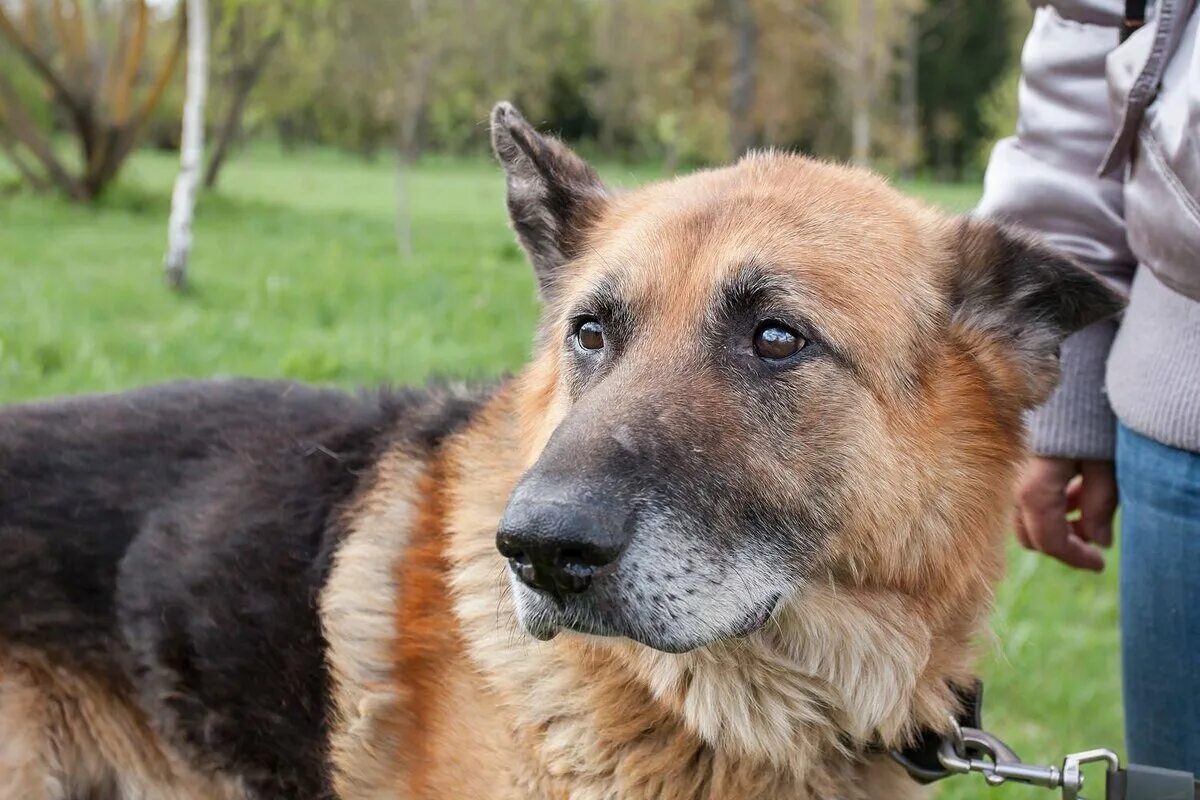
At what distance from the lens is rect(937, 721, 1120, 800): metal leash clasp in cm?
225

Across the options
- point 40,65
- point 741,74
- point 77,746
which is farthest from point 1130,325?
point 40,65

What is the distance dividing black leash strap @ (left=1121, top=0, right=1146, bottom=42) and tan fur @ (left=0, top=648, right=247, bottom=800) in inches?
118

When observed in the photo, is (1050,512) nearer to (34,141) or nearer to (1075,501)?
(1075,501)

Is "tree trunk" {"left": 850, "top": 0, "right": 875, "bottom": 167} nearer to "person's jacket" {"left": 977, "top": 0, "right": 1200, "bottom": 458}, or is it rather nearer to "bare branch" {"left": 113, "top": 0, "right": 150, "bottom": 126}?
"bare branch" {"left": 113, "top": 0, "right": 150, "bottom": 126}

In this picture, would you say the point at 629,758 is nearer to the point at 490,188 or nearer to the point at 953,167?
the point at 490,188

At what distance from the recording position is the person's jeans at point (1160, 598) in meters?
2.33

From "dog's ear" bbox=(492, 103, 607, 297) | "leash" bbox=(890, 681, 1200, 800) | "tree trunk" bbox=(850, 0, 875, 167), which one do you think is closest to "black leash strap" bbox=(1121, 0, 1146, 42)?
"dog's ear" bbox=(492, 103, 607, 297)

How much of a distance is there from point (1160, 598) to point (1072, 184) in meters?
1.06

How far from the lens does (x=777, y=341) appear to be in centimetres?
246

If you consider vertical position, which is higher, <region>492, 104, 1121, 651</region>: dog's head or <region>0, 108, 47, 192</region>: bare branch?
<region>492, 104, 1121, 651</region>: dog's head

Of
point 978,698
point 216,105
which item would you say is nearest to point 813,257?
point 978,698

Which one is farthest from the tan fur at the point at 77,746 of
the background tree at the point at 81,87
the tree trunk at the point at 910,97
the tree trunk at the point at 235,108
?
the tree trunk at the point at 910,97

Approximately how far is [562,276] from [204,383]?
125cm

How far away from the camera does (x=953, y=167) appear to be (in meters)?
51.7
